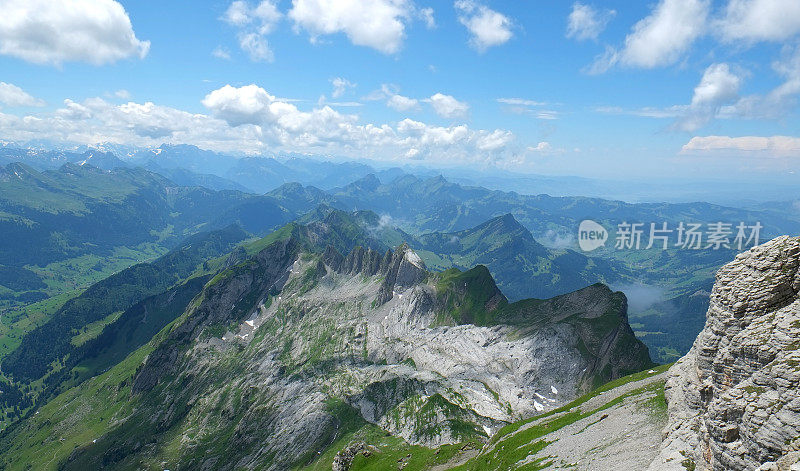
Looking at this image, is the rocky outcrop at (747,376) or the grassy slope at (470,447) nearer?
the rocky outcrop at (747,376)

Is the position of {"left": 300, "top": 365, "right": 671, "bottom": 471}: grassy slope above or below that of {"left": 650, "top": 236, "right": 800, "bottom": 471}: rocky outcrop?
below

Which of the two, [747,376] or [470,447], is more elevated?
[747,376]

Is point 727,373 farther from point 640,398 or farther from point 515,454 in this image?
point 515,454

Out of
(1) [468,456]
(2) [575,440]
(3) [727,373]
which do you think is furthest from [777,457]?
(1) [468,456]

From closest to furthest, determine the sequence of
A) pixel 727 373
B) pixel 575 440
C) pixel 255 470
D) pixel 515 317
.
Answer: pixel 727 373 → pixel 575 440 → pixel 255 470 → pixel 515 317

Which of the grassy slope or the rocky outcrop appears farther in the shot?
the grassy slope

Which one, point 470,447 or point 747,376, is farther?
point 470,447

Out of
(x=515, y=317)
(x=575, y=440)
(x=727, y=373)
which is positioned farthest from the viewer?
(x=515, y=317)

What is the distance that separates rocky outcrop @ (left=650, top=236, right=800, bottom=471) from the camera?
103 feet

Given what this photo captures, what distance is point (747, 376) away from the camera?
37.9m

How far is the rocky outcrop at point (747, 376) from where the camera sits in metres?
31.5

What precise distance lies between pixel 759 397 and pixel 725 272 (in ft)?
47.7

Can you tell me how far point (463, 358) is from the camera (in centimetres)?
17650

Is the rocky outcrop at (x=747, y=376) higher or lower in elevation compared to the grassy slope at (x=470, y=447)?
higher
